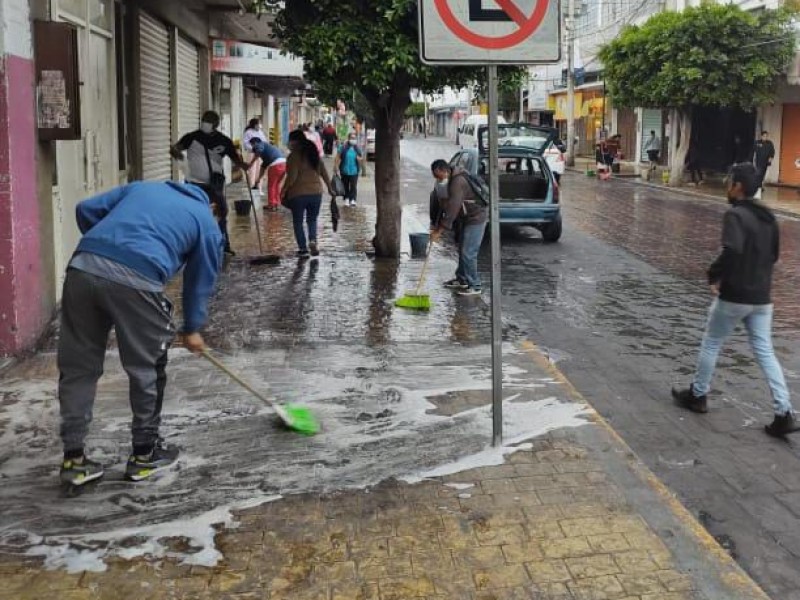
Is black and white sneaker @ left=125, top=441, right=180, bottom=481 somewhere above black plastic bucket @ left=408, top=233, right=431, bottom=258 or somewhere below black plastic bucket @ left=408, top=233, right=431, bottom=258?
below

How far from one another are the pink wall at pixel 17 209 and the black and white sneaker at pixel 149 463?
2.34m

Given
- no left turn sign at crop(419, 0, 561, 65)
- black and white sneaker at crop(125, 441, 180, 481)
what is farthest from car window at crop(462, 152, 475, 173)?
black and white sneaker at crop(125, 441, 180, 481)

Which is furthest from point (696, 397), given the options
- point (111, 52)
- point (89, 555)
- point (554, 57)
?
point (111, 52)

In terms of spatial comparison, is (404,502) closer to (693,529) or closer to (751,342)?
(693,529)

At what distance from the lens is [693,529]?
4.02 metres

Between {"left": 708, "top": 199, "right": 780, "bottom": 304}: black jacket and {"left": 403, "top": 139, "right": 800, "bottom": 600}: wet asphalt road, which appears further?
{"left": 708, "top": 199, "right": 780, "bottom": 304}: black jacket

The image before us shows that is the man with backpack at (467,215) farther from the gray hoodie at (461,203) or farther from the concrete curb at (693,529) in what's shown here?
the concrete curb at (693,529)

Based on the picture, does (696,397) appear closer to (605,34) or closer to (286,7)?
(286,7)

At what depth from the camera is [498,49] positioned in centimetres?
467

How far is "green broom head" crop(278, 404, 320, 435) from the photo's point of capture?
5.20 metres

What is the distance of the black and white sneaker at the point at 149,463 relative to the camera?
4508 millimetres

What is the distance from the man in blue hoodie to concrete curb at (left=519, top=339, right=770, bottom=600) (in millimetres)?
2353

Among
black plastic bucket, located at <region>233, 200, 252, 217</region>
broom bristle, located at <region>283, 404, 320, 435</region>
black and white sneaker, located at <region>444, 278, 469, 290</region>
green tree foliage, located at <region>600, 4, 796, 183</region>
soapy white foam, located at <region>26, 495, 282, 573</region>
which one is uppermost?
green tree foliage, located at <region>600, 4, 796, 183</region>

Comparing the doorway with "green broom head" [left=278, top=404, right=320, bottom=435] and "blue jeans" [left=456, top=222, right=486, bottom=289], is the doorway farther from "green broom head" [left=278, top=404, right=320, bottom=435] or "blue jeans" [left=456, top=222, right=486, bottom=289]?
"green broom head" [left=278, top=404, right=320, bottom=435]
